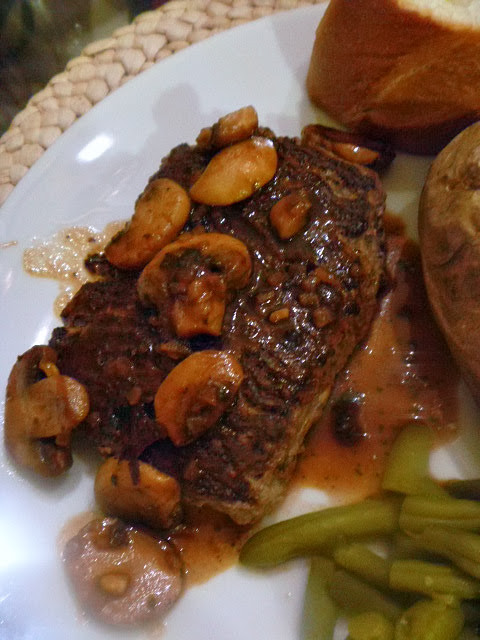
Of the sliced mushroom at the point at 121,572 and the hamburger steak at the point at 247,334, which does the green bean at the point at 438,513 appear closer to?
the hamburger steak at the point at 247,334

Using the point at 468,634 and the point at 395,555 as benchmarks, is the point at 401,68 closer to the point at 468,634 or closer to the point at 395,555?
the point at 395,555

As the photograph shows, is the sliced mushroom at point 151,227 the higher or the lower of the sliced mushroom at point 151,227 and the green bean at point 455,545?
the higher

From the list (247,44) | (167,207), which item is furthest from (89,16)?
(167,207)

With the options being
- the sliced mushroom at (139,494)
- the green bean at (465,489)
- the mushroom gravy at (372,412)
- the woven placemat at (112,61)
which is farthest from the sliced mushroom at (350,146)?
the sliced mushroom at (139,494)

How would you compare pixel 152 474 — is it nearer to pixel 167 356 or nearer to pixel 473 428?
pixel 167 356

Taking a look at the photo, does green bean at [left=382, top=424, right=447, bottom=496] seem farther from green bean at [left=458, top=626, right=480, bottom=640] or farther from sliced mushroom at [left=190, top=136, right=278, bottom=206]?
sliced mushroom at [left=190, top=136, right=278, bottom=206]

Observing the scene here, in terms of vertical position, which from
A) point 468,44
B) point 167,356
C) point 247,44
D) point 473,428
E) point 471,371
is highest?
point 247,44

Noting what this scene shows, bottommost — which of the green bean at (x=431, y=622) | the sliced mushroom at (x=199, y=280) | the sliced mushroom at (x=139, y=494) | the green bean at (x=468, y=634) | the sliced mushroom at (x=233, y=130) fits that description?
the green bean at (x=468, y=634)
